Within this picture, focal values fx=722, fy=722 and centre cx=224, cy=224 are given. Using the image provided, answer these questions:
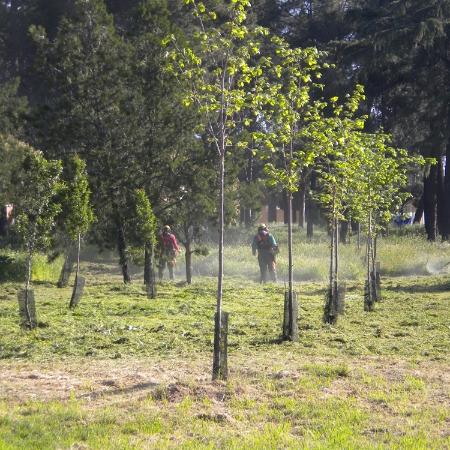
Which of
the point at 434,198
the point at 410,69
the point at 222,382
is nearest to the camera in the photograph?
the point at 222,382

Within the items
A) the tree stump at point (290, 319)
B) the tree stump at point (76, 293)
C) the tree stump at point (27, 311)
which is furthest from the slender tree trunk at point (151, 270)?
the tree stump at point (290, 319)

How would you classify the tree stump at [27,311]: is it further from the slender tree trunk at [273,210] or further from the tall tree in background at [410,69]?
the slender tree trunk at [273,210]

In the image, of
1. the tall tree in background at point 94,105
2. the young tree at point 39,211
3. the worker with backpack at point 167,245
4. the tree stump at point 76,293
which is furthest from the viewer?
the worker with backpack at point 167,245

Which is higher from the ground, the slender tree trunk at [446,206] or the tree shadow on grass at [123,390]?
the slender tree trunk at [446,206]

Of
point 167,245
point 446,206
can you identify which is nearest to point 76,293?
point 167,245

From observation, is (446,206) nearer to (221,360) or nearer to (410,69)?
(410,69)

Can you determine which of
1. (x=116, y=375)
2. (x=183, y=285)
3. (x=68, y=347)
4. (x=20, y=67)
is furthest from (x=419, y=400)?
(x=20, y=67)

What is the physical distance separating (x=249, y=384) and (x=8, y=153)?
20418mm

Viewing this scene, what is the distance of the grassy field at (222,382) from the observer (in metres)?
6.46

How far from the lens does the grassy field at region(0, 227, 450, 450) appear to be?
21.2 feet

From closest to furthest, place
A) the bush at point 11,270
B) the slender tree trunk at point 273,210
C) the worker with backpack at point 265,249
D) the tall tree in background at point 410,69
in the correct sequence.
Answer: the bush at point 11,270 < the worker with backpack at point 265,249 < the tall tree in background at point 410,69 < the slender tree trunk at point 273,210

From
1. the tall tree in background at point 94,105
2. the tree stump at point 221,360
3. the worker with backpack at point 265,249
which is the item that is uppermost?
the tall tree in background at point 94,105

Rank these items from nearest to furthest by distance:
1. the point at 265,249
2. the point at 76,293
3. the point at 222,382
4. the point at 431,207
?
the point at 222,382, the point at 76,293, the point at 265,249, the point at 431,207

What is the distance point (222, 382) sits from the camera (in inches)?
318
